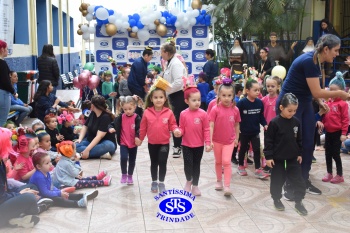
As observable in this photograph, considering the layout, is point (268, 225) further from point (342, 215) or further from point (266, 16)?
point (266, 16)

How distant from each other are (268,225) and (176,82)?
2992 millimetres

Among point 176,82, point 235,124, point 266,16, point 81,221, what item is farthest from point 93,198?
point 266,16

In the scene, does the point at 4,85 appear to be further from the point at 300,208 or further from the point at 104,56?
the point at 104,56

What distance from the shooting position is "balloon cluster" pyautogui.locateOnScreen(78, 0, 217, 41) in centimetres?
1432

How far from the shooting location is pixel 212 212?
4.66m

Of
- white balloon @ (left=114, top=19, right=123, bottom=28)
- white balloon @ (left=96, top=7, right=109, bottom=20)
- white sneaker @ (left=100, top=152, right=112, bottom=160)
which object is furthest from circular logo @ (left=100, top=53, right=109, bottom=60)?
white sneaker @ (left=100, top=152, right=112, bottom=160)

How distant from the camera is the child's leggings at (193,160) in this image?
17.0 ft

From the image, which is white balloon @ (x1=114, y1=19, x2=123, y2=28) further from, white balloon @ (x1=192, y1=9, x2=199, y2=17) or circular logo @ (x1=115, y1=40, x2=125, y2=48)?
white balloon @ (x1=192, y1=9, x2=199, y2=17)

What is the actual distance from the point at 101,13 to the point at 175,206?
34.3ft

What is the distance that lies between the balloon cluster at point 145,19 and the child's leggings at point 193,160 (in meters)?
9.85

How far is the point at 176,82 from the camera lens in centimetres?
672

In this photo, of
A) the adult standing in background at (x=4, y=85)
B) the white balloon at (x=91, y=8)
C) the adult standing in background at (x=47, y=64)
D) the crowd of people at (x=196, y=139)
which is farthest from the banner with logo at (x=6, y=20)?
the white balloon at (x=91, y=8)

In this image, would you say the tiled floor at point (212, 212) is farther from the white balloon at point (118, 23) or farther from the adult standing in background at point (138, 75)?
the white balloon at point (118, 23)

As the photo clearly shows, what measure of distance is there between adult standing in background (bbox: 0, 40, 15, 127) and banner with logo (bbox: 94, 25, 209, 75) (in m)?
7.35
